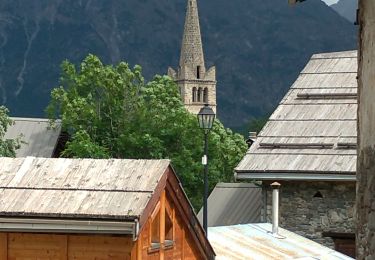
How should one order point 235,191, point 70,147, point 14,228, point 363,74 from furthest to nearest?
point 70,147, point 235,191, point 14,228, point 363,74

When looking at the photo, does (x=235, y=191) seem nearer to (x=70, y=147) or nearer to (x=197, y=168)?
(x=70, y=147)

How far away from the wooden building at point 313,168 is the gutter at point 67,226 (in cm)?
1357

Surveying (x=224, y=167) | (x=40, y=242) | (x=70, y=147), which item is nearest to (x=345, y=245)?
(x=40, y=242)

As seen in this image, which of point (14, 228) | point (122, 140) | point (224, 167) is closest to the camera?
point (14, 228)

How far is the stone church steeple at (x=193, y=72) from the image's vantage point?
141000 millimetres

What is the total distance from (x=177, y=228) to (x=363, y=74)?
6.49 meters

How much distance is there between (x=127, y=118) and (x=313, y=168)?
2178cm

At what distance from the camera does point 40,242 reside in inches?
492

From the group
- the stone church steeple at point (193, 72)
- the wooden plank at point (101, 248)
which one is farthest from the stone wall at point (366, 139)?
the stone church steeple at point (193, 72)

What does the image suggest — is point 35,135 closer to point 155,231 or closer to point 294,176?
point 294,176

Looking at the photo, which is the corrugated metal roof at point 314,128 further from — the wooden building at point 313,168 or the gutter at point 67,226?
the gutter at point 67,226

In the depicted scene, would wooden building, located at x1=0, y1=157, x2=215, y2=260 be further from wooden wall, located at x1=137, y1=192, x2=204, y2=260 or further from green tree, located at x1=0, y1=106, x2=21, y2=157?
green tree, located at x1=0, y1=106, x2=21, y2=157

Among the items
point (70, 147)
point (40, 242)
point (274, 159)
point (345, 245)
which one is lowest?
point (40, 242)

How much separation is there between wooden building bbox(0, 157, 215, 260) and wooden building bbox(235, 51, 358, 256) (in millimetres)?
12730
